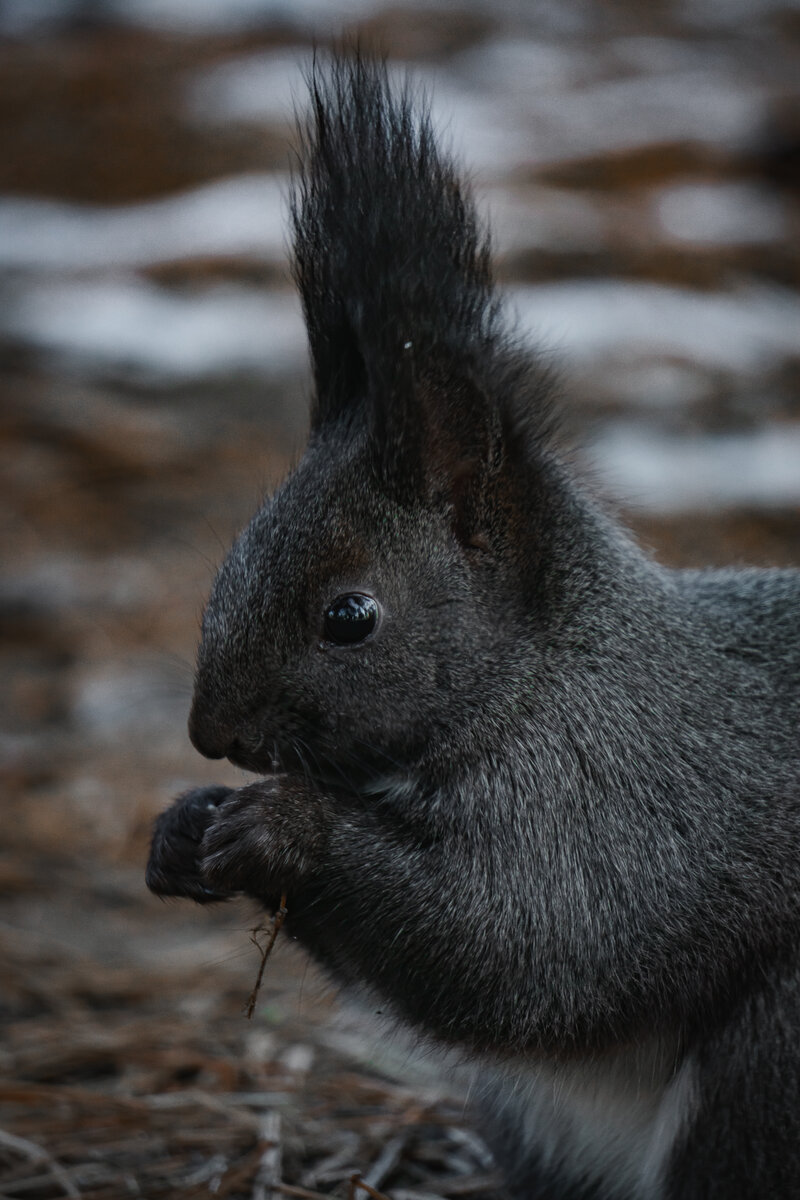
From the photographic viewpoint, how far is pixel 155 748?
4863 mm

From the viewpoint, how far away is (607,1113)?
233 cm

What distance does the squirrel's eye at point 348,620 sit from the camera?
2.14 meters

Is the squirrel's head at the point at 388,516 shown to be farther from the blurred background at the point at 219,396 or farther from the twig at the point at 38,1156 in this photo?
the twig at the point at 38,1156

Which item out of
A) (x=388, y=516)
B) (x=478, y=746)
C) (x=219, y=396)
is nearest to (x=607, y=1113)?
(x=478, y=746)

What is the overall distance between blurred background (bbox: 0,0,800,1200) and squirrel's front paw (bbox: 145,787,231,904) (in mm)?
206

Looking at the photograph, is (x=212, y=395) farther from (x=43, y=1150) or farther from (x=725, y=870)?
(x=725, y=870)

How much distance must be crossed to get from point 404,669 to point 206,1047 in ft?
5.03

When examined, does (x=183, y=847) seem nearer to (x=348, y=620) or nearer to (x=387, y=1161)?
(x=348, y=620)

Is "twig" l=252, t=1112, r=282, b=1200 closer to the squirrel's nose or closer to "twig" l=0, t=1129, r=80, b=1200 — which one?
"twig" l=0, t=1129, r=80, b=1200

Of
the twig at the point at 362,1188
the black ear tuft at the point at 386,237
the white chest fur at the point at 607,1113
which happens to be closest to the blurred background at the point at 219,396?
the twig at the point at 362,1188

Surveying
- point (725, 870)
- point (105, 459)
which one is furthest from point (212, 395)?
point (725, 870)

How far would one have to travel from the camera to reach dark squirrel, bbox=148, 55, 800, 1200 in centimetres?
209

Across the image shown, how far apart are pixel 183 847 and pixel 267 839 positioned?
33 centimetres

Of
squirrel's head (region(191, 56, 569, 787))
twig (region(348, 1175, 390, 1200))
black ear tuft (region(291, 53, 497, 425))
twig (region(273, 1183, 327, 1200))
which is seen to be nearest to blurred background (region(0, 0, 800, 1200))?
twig (region(273, 1183, 327, 1200))
